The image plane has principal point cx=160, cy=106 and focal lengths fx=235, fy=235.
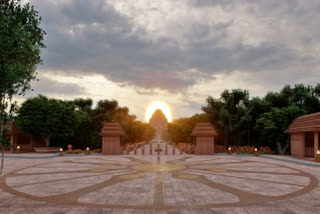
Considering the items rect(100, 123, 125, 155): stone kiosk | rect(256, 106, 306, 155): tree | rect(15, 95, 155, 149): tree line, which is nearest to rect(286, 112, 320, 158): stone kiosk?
rect(256, 106, 306, 155): tree

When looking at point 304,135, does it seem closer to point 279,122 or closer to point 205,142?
point 279,122

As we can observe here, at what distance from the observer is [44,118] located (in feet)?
114

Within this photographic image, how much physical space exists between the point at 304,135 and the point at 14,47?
89.0ft

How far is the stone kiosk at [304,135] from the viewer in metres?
23.0

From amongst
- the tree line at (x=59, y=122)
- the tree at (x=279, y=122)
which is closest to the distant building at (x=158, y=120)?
the tree line at (x=59, y=122)

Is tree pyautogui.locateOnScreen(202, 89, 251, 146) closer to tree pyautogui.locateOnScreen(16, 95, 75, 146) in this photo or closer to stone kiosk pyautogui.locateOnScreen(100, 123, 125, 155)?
stone kiosk pyautogui.locateOnScreen(100, 123, 125, 155)

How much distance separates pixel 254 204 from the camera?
355 inches

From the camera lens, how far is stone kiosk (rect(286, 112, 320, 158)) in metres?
23.0

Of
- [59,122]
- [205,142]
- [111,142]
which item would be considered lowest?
[111,142]

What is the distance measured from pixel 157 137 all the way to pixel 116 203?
181 m

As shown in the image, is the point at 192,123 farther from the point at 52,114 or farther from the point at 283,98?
the point at 52,114

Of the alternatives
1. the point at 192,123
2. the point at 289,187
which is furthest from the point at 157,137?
the point at 289,187

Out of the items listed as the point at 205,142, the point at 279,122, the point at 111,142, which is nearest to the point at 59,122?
the point at 111,142

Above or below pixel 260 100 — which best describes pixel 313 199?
below
